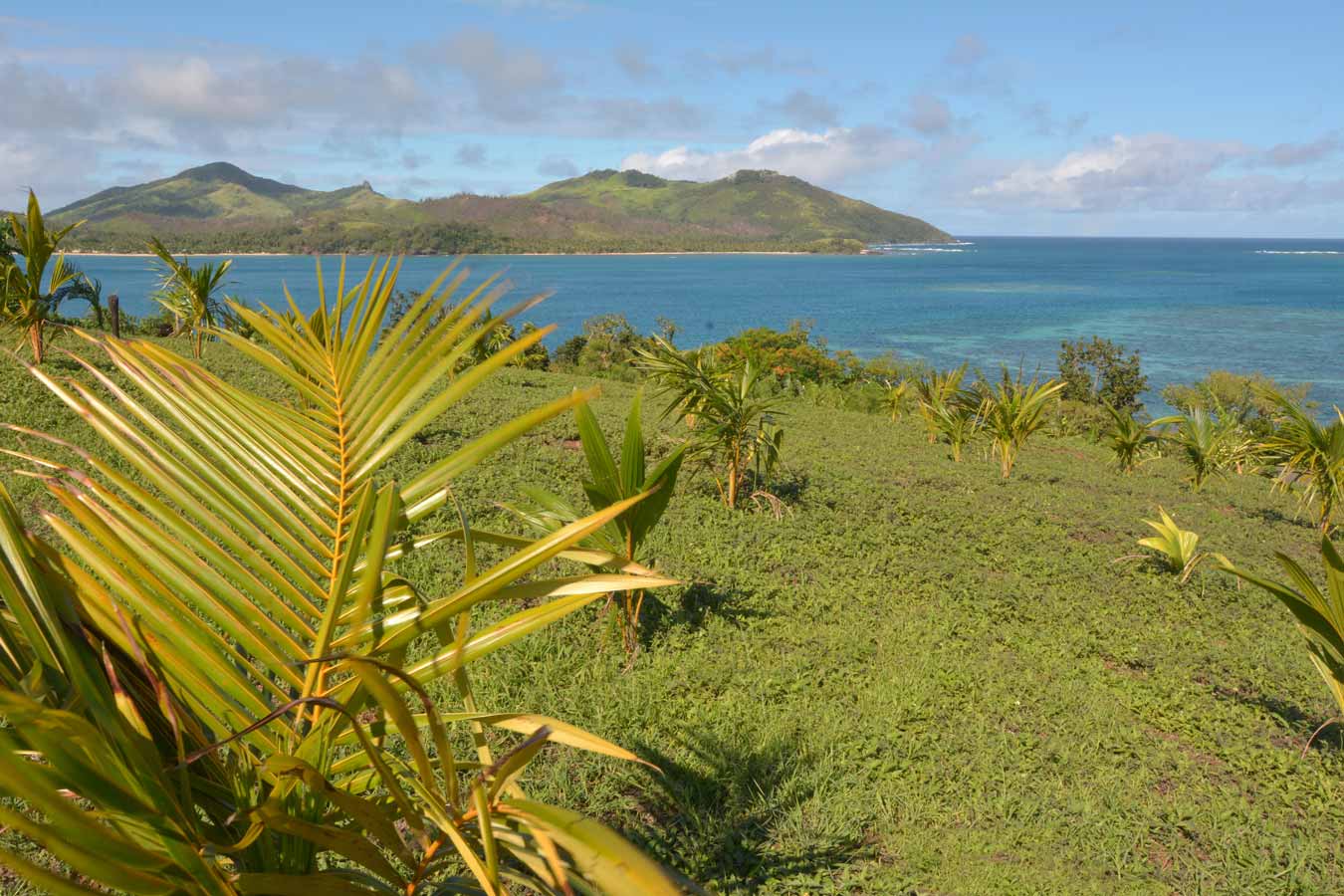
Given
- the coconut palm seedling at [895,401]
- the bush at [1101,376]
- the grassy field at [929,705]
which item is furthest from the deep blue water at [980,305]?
the grassy field at [929,705]

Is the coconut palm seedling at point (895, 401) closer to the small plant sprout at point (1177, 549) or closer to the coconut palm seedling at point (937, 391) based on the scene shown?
the coconut palm seedling at point (937, 391)

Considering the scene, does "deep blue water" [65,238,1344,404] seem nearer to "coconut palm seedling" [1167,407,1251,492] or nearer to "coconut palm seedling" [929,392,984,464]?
"coconut palm seedling" [929,392,984,464]

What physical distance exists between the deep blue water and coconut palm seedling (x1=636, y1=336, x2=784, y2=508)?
15001 millimetres

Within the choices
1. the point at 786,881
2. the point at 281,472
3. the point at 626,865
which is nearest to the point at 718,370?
the point at 786,881

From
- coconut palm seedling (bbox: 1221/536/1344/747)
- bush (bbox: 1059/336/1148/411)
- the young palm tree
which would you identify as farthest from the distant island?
coconut palm seedling (bbox: 1221/536/1344/747)

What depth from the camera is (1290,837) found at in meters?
3.41

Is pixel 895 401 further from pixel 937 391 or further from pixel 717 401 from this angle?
pixel 717 401

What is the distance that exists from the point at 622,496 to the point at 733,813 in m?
1.47

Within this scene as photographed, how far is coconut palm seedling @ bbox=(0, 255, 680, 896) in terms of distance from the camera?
834 mm

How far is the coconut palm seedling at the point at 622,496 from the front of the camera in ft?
11.5

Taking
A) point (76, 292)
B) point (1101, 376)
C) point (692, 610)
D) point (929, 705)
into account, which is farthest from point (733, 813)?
point (1101, 376)

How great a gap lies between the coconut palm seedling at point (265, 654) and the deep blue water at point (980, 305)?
19958mm

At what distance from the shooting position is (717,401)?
6059 mm

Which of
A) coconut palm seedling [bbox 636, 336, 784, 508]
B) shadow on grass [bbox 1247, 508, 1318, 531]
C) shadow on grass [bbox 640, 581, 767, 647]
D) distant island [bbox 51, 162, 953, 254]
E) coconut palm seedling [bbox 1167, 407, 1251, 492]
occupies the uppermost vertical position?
distant island [bbox 51, 162, 953, 254]
